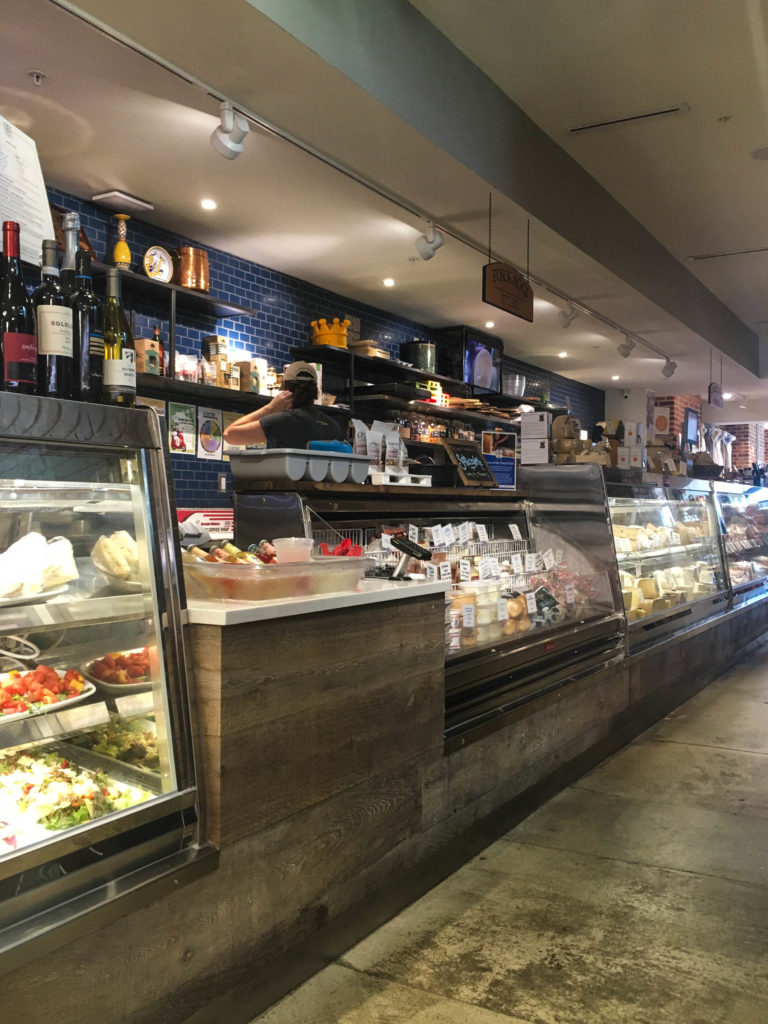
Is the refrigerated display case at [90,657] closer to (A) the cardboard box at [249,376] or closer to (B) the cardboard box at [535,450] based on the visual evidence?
(B) the cardboard box at [535,450]

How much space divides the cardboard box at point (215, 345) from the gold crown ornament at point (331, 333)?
1167 millimetres

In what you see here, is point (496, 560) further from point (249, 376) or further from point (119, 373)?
point (249, 376)

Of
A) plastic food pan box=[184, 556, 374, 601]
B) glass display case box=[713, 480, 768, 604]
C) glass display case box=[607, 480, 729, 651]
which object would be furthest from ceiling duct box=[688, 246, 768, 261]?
plastic food pan box=[184, 556, 374, 601]

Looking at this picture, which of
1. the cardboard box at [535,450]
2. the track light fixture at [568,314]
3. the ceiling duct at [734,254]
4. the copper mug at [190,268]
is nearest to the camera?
the cardboard box at [535,450]

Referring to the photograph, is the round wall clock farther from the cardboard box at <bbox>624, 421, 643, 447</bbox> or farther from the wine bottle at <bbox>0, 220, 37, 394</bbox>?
the wine bottle at <bbox>0, 220, 37, 394</bbox>

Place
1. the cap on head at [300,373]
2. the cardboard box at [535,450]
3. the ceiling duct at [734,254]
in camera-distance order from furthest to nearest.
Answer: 1. the ceiling duct at [734,254]
2. the cardboard box at [535,450]
3. the cap on head at [300,373]

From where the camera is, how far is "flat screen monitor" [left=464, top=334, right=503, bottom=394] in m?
9.38

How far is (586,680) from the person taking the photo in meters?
4.03

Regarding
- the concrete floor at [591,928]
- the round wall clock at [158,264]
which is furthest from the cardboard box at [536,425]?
the round wall clock at [158,264]

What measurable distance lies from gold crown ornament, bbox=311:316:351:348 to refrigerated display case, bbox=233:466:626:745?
3318mm

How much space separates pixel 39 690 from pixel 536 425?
14.0 feet

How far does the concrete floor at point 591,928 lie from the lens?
219 centimetres

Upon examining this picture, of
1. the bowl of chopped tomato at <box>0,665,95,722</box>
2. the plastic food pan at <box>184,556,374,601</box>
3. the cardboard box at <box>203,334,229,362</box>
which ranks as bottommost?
the bowl of chopped tomato at <box>0,665,95,722</box>

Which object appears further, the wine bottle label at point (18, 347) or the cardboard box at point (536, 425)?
the cardboard box at point (536, 425)
